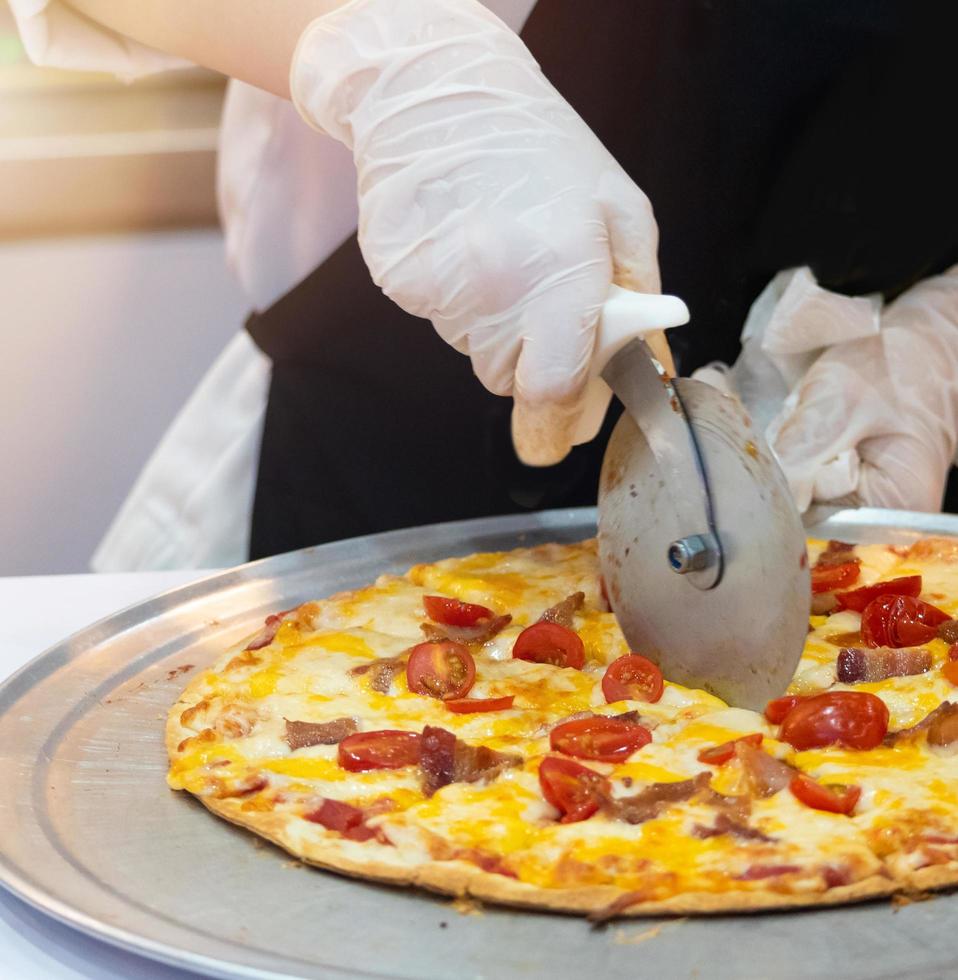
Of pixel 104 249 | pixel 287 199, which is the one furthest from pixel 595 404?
pixel 104 249

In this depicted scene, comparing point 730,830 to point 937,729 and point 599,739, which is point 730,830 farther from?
point 937,729

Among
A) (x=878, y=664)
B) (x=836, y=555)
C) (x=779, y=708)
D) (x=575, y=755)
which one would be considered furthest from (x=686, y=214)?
(x=575, y=755)

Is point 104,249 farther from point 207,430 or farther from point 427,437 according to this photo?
point 427,437

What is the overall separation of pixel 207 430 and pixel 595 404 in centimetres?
157

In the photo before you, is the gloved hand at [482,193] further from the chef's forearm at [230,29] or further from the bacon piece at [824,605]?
the bacon piece at [824,605]

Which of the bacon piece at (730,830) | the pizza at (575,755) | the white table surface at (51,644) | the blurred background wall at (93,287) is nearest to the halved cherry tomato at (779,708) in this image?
the pizza at (575,755)

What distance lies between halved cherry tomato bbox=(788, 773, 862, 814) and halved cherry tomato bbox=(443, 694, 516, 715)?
395 mm

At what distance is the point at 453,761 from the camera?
1482mm

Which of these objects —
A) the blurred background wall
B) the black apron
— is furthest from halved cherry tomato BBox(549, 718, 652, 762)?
the blurred background wall

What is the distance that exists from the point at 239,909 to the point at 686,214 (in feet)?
5.87

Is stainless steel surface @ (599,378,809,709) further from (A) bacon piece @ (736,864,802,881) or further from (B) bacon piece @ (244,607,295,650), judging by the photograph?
(B) bacon piece @ (244,607,295,650)

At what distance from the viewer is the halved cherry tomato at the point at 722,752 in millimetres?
1439

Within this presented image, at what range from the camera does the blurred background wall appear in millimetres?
4492

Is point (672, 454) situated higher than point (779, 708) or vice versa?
point (672, 454)
